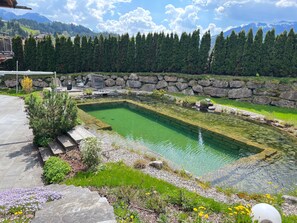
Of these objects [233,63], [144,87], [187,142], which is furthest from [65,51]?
[187,142]

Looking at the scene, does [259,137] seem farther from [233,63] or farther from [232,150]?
[233,63]

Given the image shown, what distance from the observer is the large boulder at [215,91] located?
825 inches

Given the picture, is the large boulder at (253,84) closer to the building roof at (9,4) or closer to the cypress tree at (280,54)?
the cypress tree at (280,54)

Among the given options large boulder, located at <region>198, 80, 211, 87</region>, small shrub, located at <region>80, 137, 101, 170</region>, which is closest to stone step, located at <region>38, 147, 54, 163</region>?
small shrub, located at <region>80, 137, 101, 170</region>

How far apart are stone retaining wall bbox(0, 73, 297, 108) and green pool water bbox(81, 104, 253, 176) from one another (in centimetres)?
795

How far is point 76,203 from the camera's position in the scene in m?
4.36

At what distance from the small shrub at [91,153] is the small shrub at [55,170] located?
0.55m

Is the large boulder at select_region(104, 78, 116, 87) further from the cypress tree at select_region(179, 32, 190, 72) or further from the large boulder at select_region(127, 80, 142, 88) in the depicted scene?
the cypress tree at select_region(179, 32, 190, 72)

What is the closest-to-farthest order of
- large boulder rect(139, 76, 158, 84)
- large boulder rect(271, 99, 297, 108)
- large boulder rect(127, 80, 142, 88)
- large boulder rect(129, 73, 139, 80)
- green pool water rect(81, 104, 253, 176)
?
1. green pool water rect(81, 104, 253, 176)
2. large boulder rect(271, 99, 297, 108)
3. large boulder rect(139, 76, 158, 84)
4. large boulder rect(127, 80, 142, 88)
5. large boulder rect(129, 73, 139, 80)

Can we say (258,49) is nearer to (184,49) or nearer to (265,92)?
(265,92)

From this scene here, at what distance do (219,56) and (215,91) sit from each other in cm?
395

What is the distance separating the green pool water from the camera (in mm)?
9461

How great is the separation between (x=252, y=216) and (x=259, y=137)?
881 cm

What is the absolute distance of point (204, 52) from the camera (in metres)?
24.3
